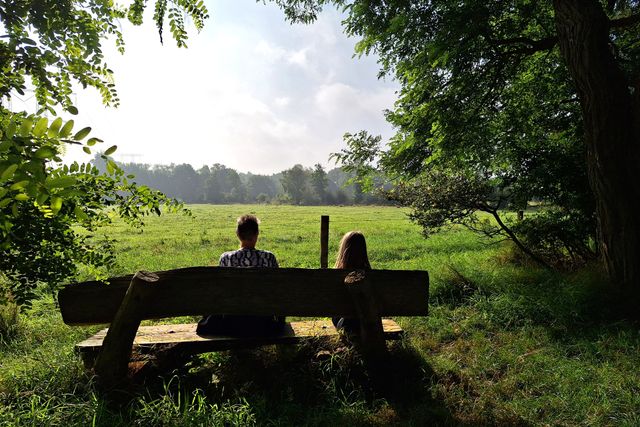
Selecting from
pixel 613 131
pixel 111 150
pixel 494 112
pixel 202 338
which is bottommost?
pixel 202 338

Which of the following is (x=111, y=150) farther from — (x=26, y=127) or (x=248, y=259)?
(x=248, y=259)

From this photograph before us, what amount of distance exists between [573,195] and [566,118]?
1.73m

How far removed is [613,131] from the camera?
5051mm

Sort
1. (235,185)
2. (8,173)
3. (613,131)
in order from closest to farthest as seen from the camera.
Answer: (8,173) → (613,131) → (235,185)

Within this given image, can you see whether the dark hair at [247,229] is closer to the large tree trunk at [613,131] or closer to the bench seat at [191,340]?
the bench seat at [191,340]

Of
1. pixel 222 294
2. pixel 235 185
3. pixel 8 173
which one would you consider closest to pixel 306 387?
pixel 222 294

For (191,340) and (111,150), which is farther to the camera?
(191,340)

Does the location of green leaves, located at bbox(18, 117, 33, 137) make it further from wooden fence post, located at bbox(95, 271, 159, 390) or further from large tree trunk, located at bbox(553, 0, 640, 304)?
large tree trunk, located at bbox(553, 0, 640, 304)

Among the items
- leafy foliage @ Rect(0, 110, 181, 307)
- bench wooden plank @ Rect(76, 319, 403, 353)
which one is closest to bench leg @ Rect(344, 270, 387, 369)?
bench wooden plank @ Rect(76, 319, 403, 353)

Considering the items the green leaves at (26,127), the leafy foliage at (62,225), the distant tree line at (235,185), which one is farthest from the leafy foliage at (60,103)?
the distant tree line at (235,185)

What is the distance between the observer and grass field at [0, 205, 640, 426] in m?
3.07

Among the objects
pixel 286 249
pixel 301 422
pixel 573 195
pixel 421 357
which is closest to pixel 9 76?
pixel 301 422

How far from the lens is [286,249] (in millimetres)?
15141

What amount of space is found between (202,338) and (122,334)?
2.52 feet
